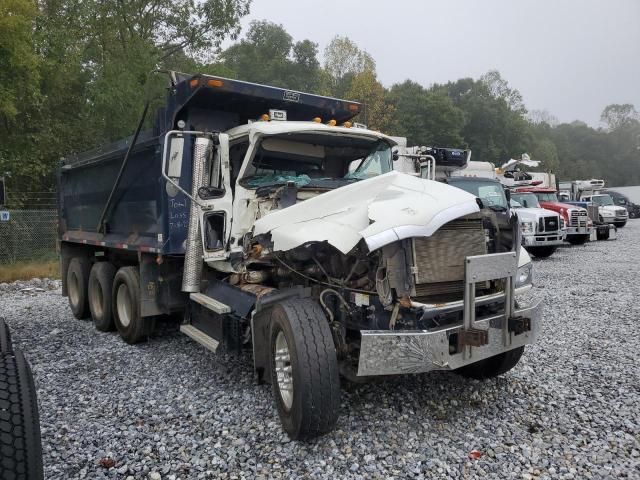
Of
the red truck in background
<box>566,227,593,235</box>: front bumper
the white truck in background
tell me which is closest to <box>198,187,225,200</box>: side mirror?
the red truck in background

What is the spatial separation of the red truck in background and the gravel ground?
11937 millimetres

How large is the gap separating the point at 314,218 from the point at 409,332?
3.63ft

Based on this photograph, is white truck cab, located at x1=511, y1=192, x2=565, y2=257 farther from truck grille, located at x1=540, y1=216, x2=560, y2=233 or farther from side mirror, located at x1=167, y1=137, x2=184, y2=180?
side mirror, located at x1=167, y1=137, x2=184, y2=180

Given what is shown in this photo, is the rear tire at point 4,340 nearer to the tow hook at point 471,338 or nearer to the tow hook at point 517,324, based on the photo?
the tow hook at point 471,338

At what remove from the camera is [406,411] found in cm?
412

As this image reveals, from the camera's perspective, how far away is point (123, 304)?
6.61 m

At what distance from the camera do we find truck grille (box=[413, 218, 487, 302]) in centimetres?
364

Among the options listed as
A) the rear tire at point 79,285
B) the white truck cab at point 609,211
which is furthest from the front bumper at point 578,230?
the rear tire at point 79,285

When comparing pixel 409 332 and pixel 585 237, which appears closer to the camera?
pixel 409 332

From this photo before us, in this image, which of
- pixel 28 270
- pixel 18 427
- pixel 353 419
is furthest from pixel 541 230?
pixel 18 427

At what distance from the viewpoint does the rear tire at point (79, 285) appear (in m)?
7.86

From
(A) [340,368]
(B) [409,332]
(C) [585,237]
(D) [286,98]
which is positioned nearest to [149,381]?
(A) [340,368]

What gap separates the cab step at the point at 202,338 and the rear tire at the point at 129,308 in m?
0.95

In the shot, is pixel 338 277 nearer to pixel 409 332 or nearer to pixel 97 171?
pixel 409 332
